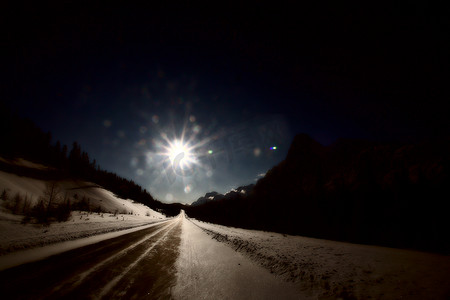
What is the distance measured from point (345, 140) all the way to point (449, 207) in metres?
79.4

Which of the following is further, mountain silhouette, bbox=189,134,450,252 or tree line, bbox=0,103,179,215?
tree line, bbox=0,103,179,215

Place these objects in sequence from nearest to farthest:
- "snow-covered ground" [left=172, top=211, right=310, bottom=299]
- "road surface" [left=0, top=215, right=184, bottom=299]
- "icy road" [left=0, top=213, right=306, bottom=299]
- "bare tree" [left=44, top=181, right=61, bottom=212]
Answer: "road surface" [left=0, top=215, right=184, bottom=299]
"icy road" [left=0, top=213, right=306, bottom=299]
"snow-covered ground" [left=172, top=211, right=310, bottom=299]
"bare tree" [left=44, top=181, right=61, bottom=212]

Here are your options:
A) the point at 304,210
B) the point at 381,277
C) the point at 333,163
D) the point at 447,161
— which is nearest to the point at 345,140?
the point at 333,163

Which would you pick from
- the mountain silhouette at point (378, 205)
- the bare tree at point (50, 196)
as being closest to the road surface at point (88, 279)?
the mountain silhouette at point (378, 205)

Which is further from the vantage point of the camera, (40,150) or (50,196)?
(40,150)

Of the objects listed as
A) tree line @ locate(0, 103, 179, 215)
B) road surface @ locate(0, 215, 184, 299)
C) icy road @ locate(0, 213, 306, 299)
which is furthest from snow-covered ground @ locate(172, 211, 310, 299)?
tree line @ locate(0, 103, 179, 215)

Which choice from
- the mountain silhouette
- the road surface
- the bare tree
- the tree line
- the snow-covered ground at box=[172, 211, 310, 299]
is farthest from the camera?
the tree line

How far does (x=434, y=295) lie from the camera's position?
4.36 m

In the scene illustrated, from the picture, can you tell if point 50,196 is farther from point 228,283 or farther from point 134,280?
point 228,283

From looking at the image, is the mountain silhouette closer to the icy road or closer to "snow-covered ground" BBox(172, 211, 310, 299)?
"snow-covered ground" BBox(172, 211, 310, 299)

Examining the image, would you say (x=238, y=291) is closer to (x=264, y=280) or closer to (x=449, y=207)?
(x=264, y=280)

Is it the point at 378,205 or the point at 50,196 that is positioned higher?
the point at 50,196

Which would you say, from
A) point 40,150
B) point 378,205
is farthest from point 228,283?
point 40,150

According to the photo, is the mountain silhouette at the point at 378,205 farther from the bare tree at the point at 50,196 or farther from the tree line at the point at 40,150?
the tree line at the point at 40,150
